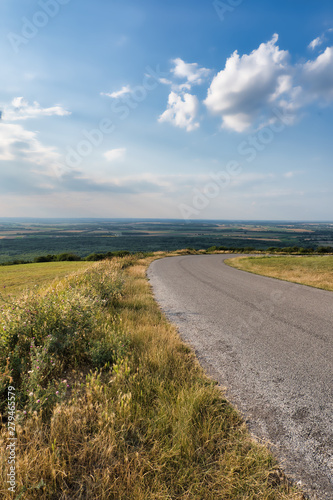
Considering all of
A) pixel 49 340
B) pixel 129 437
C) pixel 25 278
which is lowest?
pixel 25 278

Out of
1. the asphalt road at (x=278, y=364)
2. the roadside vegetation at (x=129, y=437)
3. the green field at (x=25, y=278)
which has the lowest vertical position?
the green field at (x=25, y=278)

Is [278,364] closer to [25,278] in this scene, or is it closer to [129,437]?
[129,437]

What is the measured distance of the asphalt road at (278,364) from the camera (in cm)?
247

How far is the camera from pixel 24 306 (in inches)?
170

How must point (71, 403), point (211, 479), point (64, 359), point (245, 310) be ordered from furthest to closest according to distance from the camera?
point (245, 310), point (64, 359), point (71, 403), point (211, 479)

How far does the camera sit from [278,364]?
4.29m

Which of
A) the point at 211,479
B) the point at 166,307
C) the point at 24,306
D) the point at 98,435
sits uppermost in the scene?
the point at 24,306

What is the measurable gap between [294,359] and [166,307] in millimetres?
4709

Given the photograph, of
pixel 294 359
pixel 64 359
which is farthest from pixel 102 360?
pixel 294 359

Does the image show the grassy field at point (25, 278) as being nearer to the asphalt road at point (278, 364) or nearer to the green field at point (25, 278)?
the green field at point (25, 278)

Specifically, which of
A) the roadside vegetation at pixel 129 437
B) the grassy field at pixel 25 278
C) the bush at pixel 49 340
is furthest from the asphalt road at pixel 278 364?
the grassy field at pixel 25 278

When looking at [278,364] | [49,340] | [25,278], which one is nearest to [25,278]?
[25,278]

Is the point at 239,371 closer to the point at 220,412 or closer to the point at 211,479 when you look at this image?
the point at 220,412

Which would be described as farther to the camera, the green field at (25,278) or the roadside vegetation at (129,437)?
the green field at (25,278)
